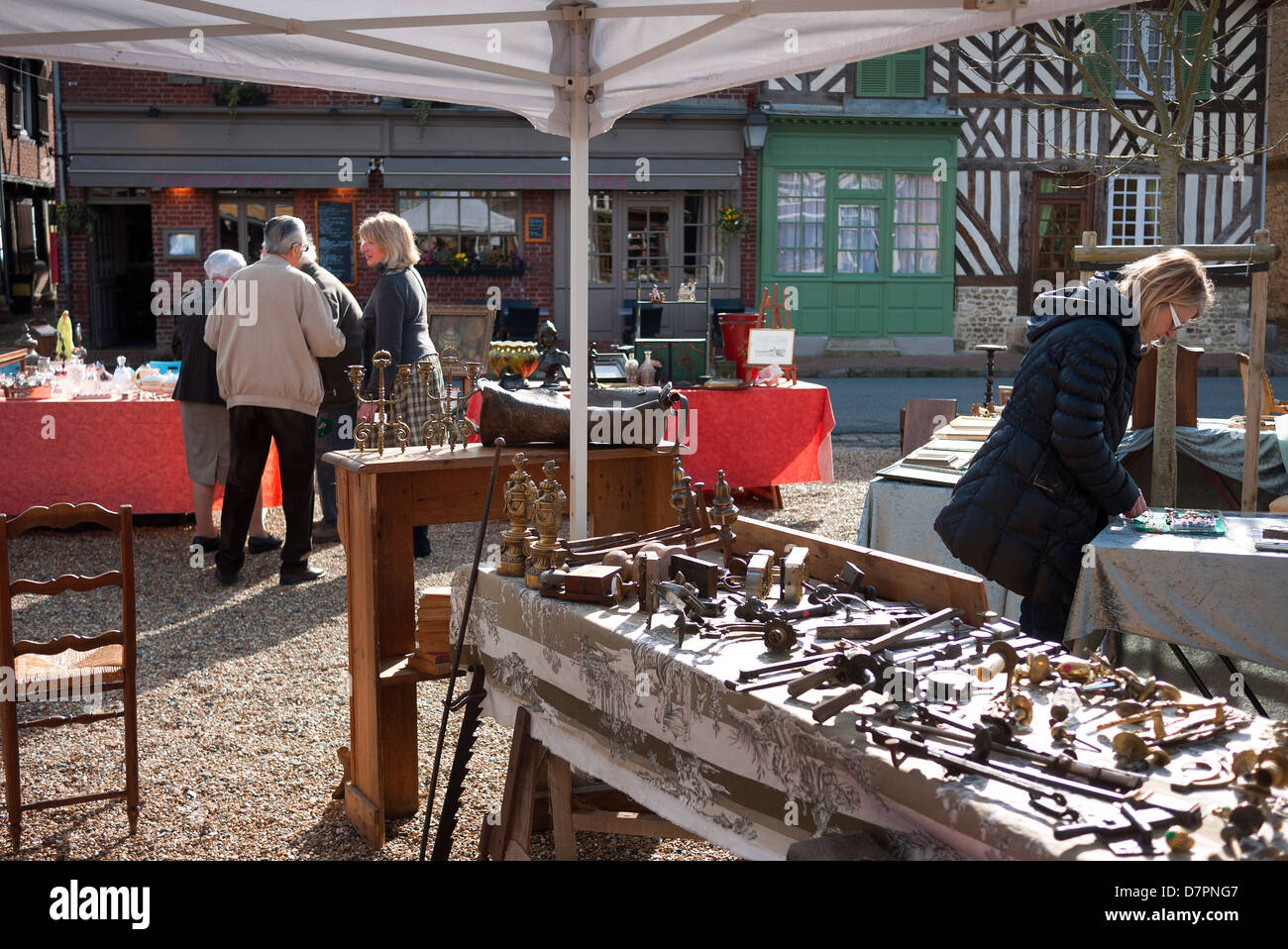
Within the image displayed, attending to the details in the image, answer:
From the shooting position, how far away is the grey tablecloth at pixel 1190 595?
3.32 metres

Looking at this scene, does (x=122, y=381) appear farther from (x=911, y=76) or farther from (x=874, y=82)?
(x=911, y=76)

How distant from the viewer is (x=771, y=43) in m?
3.39

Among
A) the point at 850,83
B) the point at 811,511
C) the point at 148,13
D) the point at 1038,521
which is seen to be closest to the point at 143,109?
the point at 850,83

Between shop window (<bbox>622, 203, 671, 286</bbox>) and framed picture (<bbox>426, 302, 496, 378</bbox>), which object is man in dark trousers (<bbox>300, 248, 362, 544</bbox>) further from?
shop window (<bbox>622, 203, 671, 286</bbox>)

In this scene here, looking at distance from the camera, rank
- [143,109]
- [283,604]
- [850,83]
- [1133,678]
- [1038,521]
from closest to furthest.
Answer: [1133,678] < [1038,521] < [283,604] < [143,109] < [850,83]

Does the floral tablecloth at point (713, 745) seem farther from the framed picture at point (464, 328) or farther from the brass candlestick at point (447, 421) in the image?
the framed picture at point (464, 328)

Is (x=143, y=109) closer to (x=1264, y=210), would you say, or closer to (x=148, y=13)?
(x=148, y=13)

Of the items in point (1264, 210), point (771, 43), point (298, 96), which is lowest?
point (771, 43)

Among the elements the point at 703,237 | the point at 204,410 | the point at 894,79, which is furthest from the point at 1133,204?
the point at 204,410

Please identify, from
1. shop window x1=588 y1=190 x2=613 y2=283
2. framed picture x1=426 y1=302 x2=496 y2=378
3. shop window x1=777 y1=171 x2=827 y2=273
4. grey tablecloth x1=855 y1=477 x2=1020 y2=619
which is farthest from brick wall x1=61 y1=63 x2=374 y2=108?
grey tablecloth x1=855 y1=477 x2=1020 y2=619

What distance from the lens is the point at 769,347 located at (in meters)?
8.02

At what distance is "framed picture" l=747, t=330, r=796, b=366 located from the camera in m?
7.98

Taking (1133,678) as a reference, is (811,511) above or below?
below

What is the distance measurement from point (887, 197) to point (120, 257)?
12.2 m
